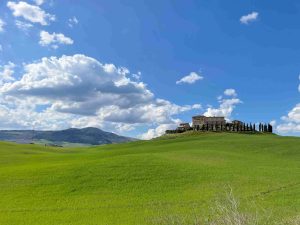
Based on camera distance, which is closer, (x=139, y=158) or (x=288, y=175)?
(x=288, y=175)

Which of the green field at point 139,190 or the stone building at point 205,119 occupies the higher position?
the stone building at point 205,119

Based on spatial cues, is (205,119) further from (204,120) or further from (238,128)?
→ (238,128)

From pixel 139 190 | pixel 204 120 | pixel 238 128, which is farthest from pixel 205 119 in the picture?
pixel 139 190

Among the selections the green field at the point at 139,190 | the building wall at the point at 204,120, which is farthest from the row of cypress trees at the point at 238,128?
the green field at the point at 139,190

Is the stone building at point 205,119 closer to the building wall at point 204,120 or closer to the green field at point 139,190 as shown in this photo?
the building wall at point 204,120

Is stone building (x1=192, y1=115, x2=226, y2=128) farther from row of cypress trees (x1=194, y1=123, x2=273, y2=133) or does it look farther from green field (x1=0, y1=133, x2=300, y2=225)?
green field (x1=0, y1=133, x2=300, y2=225)

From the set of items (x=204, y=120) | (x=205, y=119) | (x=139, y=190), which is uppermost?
(x=205, y=119)

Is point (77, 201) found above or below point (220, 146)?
below

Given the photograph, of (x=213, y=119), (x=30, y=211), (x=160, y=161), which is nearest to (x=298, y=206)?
(x=30, y=211)

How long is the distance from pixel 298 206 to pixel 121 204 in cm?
1195

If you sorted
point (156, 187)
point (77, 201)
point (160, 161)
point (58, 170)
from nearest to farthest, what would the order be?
1. point (77, 201)
2. point (156, 187)
3. point (58, 170)
4. point (160, 161)

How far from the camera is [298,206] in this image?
28.5 meters

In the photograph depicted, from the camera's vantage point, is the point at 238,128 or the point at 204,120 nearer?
the point at 238,128

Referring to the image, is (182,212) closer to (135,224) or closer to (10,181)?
(135,224)
